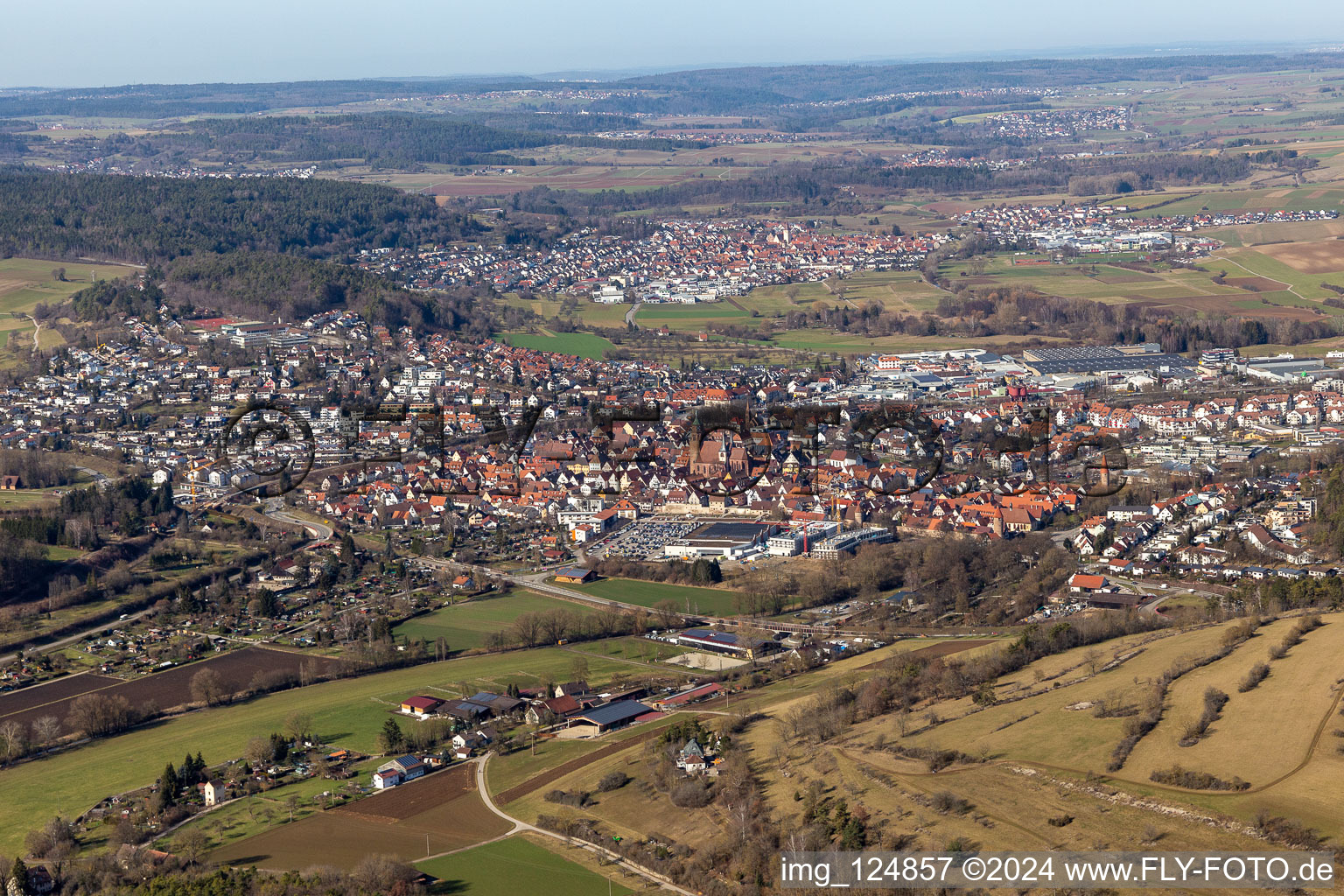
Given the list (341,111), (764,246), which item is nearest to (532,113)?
(341,111)

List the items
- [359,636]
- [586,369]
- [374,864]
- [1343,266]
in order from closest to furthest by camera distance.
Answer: [374,864] < [359,636] < [586,369] < [1343,266]

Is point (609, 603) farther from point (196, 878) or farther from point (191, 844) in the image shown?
point (196, 878)

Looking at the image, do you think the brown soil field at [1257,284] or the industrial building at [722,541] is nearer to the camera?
the industrial building at [722,541]

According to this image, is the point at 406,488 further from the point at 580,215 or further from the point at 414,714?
the point at 580,215

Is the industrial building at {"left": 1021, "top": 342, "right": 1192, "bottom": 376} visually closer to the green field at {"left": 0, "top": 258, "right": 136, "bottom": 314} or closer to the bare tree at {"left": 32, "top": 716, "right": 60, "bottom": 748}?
the bare tree at {"left": 32, "top": 716, "right": 60, "bottom": 748}

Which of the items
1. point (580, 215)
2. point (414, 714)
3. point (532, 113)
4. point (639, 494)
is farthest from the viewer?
point (532, 113)

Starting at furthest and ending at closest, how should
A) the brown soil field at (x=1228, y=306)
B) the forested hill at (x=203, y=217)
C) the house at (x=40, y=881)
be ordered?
the forested hill at (x=203, y=217) < the brown soil field at (x=1228, y=306) < the house at (x=40, y=881)

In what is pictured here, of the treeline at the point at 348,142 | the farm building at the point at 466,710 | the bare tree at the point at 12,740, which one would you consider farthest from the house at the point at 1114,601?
the treeline at the point at 348,142

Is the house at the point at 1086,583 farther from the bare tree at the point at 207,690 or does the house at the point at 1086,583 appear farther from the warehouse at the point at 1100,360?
the warehouse at the point at 1100,360
